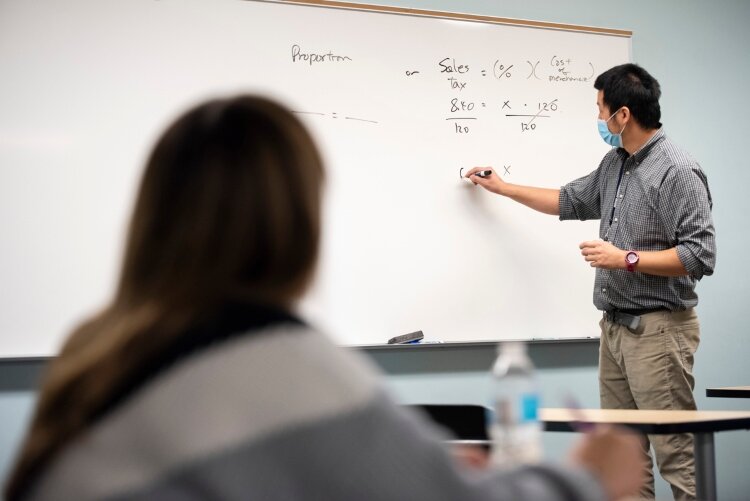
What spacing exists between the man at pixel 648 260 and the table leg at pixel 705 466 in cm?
78

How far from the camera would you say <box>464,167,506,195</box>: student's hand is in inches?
133

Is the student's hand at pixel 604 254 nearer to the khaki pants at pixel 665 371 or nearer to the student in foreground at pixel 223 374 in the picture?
the khaki pants at pixel 665 371

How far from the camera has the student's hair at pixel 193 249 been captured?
2.62 feet

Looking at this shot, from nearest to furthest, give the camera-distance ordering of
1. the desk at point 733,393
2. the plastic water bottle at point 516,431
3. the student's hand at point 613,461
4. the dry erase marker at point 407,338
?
1. the student's hand at point 613,461
2. the plastic water bottle at point 516,431
3. the desk at point 733,393
4. the dry erase marker at point 407,338

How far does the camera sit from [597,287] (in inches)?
123

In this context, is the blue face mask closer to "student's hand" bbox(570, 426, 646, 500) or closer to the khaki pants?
the khaki pants

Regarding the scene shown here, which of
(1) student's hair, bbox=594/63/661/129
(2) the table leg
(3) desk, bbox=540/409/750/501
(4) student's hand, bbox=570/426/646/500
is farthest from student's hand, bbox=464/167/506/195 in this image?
(4) student's hand, bbox=570/426/646/500

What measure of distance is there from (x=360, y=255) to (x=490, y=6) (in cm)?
128

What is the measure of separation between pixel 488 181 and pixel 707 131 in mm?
1305

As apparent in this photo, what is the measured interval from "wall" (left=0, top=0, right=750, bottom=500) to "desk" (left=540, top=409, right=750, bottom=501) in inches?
57.7

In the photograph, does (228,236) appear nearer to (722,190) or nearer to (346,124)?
(346,124)

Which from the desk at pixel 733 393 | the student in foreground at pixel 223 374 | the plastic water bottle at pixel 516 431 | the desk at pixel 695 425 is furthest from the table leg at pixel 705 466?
the student in foreground at pixel 223 374

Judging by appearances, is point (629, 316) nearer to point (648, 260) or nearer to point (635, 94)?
point (648, 260)

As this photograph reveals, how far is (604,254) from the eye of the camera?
287cm
